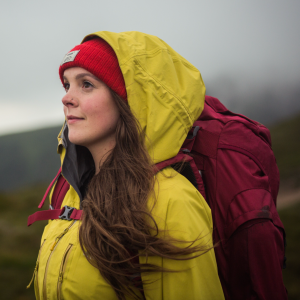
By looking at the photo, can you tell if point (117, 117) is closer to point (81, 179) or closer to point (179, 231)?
point (81, 179)

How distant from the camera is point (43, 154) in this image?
106 ft

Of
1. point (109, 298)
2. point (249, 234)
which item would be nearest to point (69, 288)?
point (109, 298)

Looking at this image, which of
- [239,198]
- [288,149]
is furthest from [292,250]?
[288,149]

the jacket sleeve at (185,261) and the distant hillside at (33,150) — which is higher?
the jacket sleeve at (185,261)

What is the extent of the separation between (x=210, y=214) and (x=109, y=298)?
0.92m

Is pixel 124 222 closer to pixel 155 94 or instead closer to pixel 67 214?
pixel 67 214

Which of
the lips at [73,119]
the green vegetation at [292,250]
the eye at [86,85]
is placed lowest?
the green vegetation at [292,250]

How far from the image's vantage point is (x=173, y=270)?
1.65 meters

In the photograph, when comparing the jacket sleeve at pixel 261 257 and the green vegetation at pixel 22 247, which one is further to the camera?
the green vegetation at pixel 22 247

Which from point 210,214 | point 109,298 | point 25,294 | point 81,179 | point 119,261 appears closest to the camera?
point 119,261

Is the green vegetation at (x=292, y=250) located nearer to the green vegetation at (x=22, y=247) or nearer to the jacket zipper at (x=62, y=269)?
the green vegetation at (x=22, y=247)

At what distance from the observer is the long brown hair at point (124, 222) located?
1.67 m

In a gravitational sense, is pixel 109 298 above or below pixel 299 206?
above

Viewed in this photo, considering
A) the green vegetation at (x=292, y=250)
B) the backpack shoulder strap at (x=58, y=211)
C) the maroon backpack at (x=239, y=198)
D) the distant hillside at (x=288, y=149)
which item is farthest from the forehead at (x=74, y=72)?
the distant hillside at (x=288, y=149)
